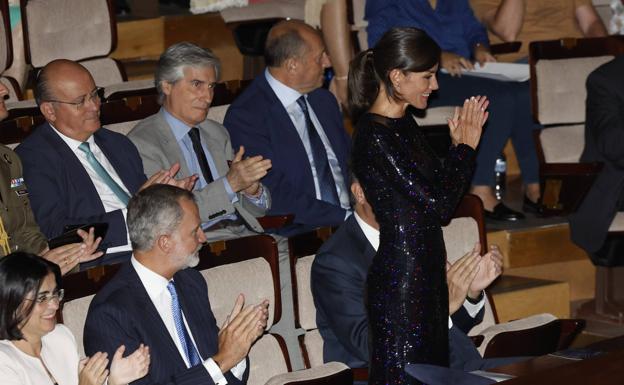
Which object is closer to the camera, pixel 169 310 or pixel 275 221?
pixel 169 310

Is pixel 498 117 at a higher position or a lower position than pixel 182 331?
higher

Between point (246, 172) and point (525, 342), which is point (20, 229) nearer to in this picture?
point (246, 172)

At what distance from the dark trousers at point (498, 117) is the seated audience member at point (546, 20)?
0.42 m

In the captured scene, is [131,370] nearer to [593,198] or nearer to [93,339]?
[93,339]

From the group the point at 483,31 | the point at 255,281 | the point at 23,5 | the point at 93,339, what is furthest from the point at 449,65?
the point at 93,339

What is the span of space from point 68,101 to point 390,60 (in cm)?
125

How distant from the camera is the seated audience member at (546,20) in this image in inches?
227

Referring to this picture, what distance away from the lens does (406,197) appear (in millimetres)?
2902

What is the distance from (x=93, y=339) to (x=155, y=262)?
28 centimetres

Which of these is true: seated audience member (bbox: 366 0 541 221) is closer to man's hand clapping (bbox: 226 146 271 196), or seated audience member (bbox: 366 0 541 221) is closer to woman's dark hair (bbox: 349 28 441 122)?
man's hand clapping (bbox: 226 146 271 196)

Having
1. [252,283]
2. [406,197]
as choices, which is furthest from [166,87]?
[406,197]

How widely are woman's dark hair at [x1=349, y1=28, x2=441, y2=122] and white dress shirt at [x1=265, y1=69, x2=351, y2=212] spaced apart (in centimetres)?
135

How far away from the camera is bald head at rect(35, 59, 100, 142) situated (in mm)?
3723

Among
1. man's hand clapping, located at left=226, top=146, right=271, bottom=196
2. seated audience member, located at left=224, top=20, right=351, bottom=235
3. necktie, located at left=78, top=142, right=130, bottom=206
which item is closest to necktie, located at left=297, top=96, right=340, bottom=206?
seated audience member, located at left=224, top=20, right=351, bottom=235
